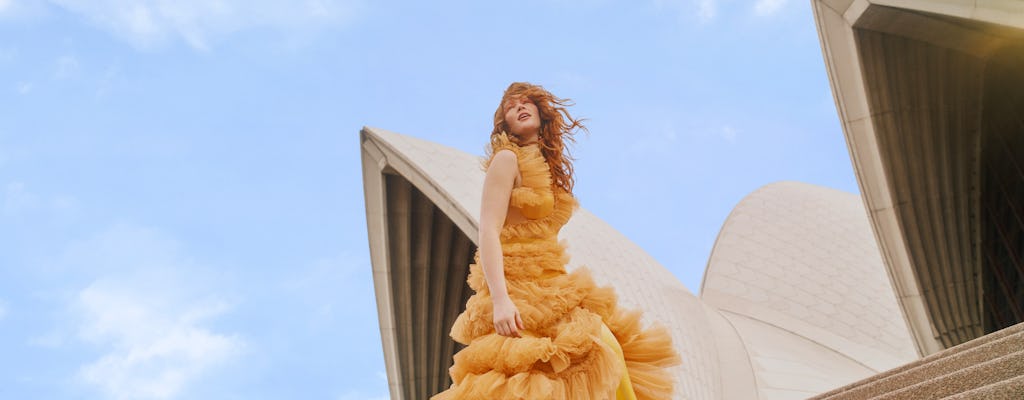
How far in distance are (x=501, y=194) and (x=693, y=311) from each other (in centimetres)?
1098

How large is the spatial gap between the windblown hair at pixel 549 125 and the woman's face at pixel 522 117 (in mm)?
15

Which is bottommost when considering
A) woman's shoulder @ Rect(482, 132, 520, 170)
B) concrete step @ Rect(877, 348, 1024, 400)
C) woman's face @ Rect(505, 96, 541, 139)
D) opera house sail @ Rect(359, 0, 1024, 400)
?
concrete step @ Rect(877, 348, 1024, 400)

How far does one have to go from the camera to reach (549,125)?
115 inches

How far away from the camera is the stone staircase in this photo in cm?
194

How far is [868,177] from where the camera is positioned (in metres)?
9.45

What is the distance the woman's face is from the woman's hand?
0.63 metres

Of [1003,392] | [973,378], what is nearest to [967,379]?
[973,378]

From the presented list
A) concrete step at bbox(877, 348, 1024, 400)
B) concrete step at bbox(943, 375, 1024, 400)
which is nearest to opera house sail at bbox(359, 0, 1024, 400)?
concrete step at bbox(877, 348, 1024, 400)

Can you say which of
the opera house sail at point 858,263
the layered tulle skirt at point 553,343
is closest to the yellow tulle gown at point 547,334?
the layered tulle skirt at point 553,343

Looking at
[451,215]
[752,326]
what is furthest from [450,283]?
[752,326]

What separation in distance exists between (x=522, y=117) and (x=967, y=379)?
154 centimetres

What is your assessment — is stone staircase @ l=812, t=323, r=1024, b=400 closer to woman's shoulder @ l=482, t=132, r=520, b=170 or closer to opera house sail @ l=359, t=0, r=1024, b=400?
opera house sail @ l=359, t=0, r=1024, b=400

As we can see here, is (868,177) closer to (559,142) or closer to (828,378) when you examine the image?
(828,378)

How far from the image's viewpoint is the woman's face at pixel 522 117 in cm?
283
